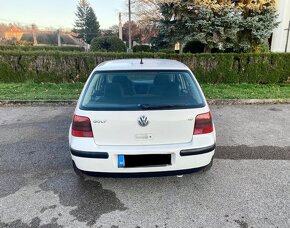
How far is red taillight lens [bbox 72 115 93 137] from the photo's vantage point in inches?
99.3

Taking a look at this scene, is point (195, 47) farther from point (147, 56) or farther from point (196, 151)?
point (196, 151)

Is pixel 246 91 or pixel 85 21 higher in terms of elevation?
pixel 85 21

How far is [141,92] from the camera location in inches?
120

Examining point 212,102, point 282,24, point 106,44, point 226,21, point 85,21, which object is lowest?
point 212,102

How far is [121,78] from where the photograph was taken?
114 inches

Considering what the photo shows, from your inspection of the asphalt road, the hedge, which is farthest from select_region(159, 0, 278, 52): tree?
the asphalt road

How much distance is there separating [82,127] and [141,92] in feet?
2.88

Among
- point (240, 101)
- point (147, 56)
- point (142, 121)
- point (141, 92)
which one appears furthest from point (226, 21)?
point (142, 121)

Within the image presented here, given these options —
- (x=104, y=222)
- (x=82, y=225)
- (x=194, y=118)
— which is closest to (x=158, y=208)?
(x=104, y=222)

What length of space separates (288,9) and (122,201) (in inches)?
657

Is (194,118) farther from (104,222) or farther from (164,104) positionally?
(104,222)

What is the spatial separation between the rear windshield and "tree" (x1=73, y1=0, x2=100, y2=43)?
49.6m

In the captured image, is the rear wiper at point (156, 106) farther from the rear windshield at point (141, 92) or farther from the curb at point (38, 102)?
the curb at point (38, 102)

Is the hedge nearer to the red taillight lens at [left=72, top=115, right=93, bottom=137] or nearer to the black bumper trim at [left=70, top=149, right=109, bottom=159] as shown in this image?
the red taillight lens at [left=72, top=115, right=93, bottom=137]
